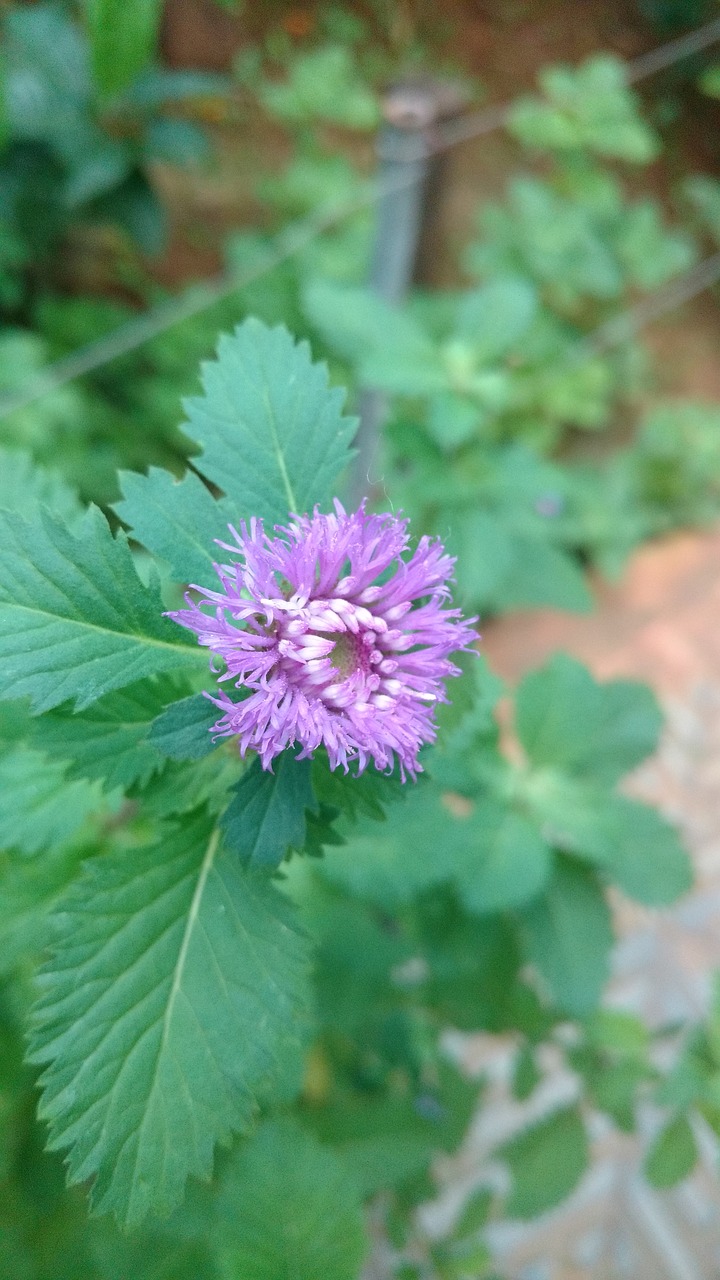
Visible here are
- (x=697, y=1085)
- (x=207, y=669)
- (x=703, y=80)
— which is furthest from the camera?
(x=703, y=80)

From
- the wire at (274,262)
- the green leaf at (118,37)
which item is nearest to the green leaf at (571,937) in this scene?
the wire at (274,262)

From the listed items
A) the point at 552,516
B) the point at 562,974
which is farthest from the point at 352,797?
the point at 552,516

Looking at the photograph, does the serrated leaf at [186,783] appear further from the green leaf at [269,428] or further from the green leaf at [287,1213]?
the green leaf at [287,1213]

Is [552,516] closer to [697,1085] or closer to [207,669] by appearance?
[697,1085]

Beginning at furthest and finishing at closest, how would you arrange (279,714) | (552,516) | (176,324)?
(552,516) → (176,324) → (279,714)

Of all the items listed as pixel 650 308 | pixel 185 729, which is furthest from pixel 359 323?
pixel 650 308

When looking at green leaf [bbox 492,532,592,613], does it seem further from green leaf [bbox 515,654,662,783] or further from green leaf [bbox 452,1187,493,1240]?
green leaf [bbox 452,1187,493,1240]

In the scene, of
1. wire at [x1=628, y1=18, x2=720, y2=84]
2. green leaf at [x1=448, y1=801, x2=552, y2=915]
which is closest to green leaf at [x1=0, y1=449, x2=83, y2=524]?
green leaf at [x1=448, y1=801, x2=552, y2=915]
